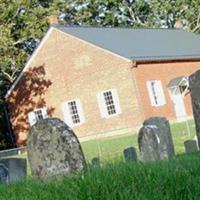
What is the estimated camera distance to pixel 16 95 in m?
48.5

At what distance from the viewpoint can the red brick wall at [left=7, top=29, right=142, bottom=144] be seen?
139 feet

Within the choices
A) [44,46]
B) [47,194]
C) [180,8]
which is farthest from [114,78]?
[47,194]

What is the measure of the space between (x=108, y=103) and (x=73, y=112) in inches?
130

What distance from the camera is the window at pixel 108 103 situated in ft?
141

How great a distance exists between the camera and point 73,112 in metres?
45.6

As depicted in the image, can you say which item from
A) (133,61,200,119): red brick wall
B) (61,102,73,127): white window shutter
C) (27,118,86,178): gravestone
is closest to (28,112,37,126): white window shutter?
(61,102,73,127): white window shutter

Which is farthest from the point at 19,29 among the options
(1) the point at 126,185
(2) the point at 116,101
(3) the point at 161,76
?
(1) the point at 126,185

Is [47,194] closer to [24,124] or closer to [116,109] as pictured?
[116,109]

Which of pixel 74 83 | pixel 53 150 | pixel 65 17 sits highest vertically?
pixel 65 17

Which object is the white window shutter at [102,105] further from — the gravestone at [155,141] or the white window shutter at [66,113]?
the gravestone at [155,141]

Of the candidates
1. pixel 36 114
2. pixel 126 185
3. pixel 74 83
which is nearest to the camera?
pixel 126 185

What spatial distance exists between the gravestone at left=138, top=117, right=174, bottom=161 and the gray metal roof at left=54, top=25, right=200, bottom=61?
90.0 ft

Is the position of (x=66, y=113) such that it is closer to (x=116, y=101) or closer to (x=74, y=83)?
(x=74, y=83)

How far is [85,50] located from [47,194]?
37.6m
